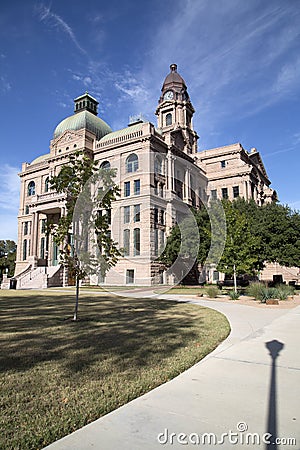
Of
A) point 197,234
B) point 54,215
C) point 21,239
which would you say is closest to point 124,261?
point 197,234

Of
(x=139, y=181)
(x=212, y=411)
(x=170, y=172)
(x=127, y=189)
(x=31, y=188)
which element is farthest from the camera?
(x=31, y=188)

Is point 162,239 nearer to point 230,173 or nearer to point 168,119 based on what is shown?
point 230,173

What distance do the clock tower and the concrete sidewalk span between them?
53.9 metres

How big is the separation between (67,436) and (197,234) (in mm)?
31275

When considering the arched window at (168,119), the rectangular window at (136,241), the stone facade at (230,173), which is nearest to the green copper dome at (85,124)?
the arched window at (168,119)

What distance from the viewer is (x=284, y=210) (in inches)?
1225

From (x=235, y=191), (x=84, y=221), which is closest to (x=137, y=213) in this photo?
(x=235, y=191)

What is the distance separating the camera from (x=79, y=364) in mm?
5875

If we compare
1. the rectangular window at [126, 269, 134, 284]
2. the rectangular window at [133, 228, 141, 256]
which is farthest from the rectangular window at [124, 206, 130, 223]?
the rectangular window at [126, 269, 134, 284]

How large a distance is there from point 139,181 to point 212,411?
122 ft

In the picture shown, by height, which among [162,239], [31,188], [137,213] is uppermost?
[31,188]

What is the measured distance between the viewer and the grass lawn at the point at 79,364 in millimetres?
3701

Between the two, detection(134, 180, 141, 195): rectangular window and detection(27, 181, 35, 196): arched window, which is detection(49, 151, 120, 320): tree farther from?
detection(27, 181, 35, 196): arched window

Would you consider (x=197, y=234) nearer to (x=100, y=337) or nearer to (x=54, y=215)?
(x=54, y=215)
